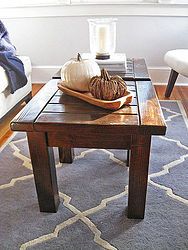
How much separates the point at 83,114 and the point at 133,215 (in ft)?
1.59

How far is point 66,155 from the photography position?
155cm

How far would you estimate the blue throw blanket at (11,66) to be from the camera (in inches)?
75.2

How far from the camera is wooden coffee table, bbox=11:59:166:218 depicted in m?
0.96

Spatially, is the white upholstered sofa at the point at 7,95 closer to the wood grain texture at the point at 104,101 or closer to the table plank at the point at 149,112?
the wood grain texture at the point at 104,101

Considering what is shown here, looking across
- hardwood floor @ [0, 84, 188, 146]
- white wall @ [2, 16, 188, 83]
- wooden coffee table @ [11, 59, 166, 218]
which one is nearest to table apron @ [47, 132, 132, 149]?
wooden coffee table @ [11, 59, 166, 218]

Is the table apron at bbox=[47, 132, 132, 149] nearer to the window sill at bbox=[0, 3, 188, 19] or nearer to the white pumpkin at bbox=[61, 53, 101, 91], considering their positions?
the white pumpkin at bbox=[61, 53, 101, 91]

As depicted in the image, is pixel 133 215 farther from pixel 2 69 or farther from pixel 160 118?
pixel 2 69

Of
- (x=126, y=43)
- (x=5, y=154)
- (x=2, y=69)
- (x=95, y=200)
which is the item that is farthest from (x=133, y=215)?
(x=126, y=43)

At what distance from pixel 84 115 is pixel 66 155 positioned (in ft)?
1.88

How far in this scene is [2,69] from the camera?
6.14ft

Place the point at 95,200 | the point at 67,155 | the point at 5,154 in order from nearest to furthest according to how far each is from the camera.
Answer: the point at 95,200 → the point at 67,155 → the point at 5,154

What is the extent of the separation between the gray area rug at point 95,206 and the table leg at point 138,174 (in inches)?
2.3

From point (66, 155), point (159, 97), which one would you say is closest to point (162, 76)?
point (159, 97)

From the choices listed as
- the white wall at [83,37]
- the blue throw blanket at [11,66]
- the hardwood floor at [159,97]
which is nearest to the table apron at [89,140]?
the hardwood floor at [159,97]
